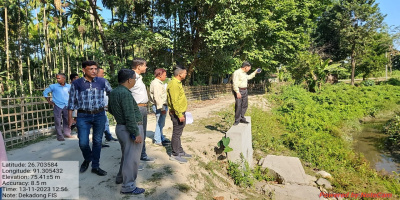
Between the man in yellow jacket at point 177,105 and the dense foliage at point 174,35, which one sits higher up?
the dense foliage at point 174,35

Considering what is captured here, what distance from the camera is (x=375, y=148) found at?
8742 mm

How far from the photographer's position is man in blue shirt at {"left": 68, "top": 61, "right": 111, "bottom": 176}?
3.30 meters

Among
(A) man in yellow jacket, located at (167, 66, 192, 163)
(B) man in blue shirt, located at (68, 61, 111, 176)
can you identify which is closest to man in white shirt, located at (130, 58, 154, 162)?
(A) man in yellow jacket, located at (167, 66, 192, 163)

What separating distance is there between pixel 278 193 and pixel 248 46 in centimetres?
1235

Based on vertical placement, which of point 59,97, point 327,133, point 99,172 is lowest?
point 327,133

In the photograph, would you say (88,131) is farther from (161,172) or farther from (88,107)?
(161,172)

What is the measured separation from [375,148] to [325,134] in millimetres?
1942

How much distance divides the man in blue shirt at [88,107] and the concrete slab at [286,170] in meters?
3.83

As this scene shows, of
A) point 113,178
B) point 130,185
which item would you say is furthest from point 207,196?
point 113,178

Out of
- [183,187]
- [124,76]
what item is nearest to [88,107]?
[124,76]

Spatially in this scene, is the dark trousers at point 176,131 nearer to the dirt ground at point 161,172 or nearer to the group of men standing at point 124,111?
the group of men standing at point 124,111

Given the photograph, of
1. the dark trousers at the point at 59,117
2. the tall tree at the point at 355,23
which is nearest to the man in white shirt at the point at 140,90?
the dark trousers at the point at 59,117

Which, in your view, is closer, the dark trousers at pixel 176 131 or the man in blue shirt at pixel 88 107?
the man in blue shirt at pixel 88 107

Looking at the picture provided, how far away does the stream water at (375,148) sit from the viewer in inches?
285
